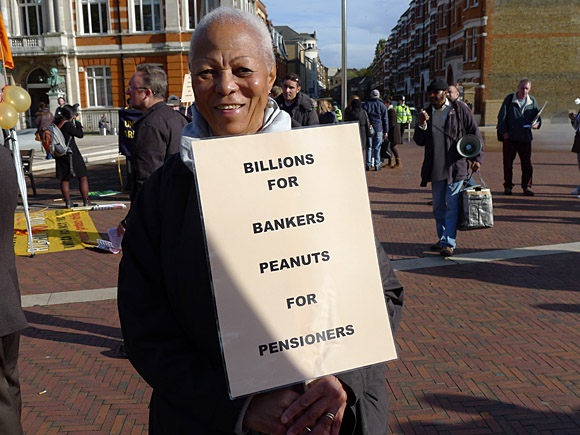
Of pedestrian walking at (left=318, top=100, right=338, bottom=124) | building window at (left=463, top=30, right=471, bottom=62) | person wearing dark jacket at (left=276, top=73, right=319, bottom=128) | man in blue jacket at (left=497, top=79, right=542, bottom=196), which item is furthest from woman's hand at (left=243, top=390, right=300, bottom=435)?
building window at (left=463, top=30, right=471, bottom=62)

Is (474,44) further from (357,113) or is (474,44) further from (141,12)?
(357,113)

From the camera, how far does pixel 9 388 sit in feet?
8.06

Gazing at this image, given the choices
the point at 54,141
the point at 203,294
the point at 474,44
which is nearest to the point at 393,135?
the point at 54,141

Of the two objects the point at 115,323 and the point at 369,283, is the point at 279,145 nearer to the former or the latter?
the point at 369,283

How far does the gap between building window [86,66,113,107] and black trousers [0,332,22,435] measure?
35.1 m

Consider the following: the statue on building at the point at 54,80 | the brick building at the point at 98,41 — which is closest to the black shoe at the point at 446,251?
the brick building at the point at 98,41

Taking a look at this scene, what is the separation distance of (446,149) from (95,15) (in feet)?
110

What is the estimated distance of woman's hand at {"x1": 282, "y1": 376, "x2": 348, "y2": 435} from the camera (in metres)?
1.25

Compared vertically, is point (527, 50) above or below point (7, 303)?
above

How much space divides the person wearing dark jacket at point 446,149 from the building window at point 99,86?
105 ft

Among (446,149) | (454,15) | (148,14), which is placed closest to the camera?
(446,149)

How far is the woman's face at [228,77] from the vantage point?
1.49 metres

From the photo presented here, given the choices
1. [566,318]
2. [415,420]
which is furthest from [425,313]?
[415,420]

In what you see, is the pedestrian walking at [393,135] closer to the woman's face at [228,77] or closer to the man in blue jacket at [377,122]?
the man in blue jacket at [377,122]
